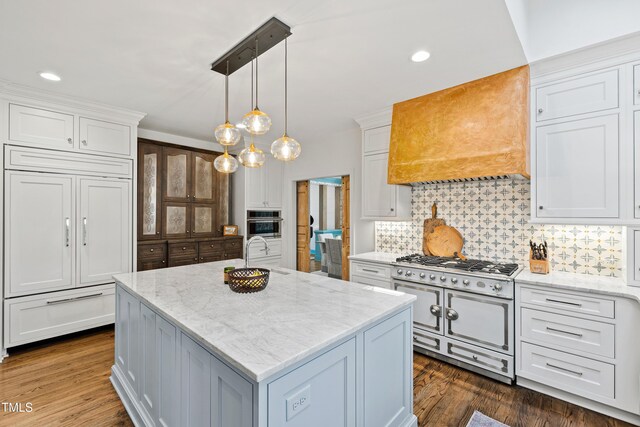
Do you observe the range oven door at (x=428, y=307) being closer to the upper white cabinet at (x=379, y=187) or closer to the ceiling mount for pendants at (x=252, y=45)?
the upper white cabinet at (x=379, y=187)

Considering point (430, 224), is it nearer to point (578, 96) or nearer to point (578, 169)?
point (578, 169)

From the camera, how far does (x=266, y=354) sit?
1091 millimetres

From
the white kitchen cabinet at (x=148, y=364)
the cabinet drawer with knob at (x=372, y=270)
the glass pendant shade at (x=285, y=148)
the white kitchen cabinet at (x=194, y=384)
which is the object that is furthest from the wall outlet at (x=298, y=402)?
the cabinet drawer with knob at (x=372, y=270)

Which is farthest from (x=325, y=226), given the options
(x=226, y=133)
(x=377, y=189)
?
(x=226, y=133)

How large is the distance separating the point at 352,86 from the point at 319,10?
1.11m

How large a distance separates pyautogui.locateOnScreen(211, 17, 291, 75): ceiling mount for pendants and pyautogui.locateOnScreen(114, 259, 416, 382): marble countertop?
66.5 inches

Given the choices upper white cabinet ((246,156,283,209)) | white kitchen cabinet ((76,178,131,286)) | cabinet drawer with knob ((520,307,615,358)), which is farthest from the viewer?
upper white cabinet ((246,156,283,209))

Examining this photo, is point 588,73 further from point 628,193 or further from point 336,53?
point 336,53

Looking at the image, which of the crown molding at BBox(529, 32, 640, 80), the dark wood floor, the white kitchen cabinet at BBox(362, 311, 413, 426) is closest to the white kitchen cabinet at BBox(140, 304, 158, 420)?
the dark wood floor

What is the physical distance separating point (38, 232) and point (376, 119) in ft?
12.5

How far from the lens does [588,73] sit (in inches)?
89.7

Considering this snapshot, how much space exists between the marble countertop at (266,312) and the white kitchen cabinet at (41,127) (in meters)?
1.96

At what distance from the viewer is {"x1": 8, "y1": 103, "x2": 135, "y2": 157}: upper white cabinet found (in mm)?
2971

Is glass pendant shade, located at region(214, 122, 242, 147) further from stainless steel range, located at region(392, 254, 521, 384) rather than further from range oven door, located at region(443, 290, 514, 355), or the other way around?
range oven door, located at region(443, 290, 514, 355)
